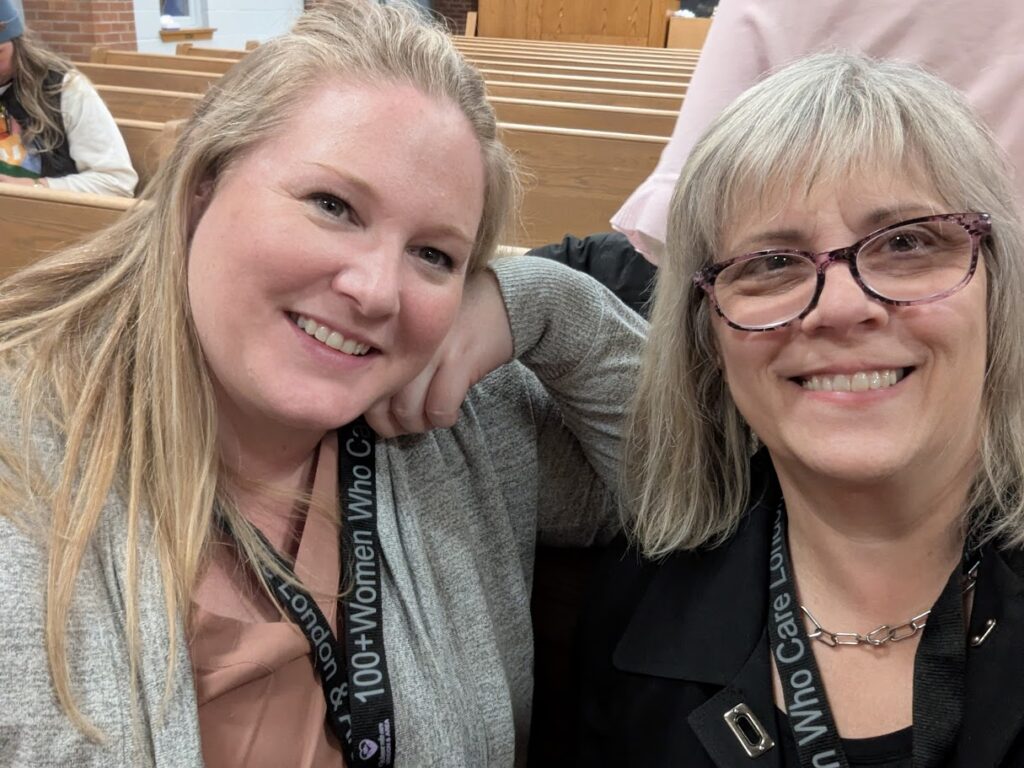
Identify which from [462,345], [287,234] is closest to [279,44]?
[287,234]

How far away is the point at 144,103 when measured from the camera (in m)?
3.72

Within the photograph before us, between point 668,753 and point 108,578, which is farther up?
point 108,578

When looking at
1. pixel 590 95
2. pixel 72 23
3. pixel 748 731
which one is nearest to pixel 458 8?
pixel 72 23

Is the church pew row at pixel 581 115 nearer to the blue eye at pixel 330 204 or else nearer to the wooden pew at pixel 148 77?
the wooden pew at pixel 148 77

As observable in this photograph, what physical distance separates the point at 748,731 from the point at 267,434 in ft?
2.20

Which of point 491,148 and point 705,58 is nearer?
point 491,148

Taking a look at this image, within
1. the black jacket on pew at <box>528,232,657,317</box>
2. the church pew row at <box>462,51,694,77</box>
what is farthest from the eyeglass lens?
the church pew row at <box>462,51,694,77</box>

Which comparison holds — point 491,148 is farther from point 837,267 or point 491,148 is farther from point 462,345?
point 837,267

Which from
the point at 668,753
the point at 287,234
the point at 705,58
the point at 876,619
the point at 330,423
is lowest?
the point at 668,753

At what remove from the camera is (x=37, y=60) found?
323 centimetres

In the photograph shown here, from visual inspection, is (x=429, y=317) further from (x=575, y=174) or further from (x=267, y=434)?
(x=575, y=174)

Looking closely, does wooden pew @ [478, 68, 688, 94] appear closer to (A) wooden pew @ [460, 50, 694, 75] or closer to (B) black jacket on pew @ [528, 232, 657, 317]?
(A) wooden pew @ [460, 50, 694, 75]

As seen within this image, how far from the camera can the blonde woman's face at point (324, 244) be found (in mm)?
964

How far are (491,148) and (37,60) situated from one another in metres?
2.86
